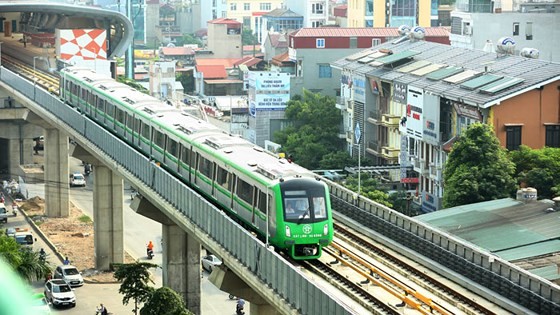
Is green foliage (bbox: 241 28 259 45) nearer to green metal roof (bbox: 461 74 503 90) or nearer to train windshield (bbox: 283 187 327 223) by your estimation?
green metal roof (bbox: 461 74 503 90)

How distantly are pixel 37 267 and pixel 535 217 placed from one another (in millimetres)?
20436

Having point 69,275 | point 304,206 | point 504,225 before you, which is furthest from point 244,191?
point 69,275

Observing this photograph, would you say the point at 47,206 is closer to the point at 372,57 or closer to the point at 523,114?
the point at 372,57

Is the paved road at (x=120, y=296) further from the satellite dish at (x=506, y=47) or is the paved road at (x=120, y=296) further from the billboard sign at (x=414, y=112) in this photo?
the satellite dish at (x=506, y=47)

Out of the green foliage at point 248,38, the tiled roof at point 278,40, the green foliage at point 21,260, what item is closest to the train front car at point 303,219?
the green foliage at point 21,260

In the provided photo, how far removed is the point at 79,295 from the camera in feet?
186

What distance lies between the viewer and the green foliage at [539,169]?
190 ft

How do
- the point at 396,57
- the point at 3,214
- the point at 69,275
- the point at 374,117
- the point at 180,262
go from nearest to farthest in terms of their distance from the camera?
the point at 180,262
the point at 69,275
the point at 3,214
the point at 396,57
the point at 374,117

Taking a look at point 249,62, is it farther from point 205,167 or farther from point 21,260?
point 205,167

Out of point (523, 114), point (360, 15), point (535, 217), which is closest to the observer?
point (535, 217)

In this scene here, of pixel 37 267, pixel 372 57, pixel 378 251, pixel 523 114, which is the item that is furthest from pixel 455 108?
pixel 378 251

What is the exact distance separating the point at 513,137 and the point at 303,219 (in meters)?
36.6

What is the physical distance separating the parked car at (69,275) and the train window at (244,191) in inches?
1004

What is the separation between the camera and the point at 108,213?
65.7 metres
